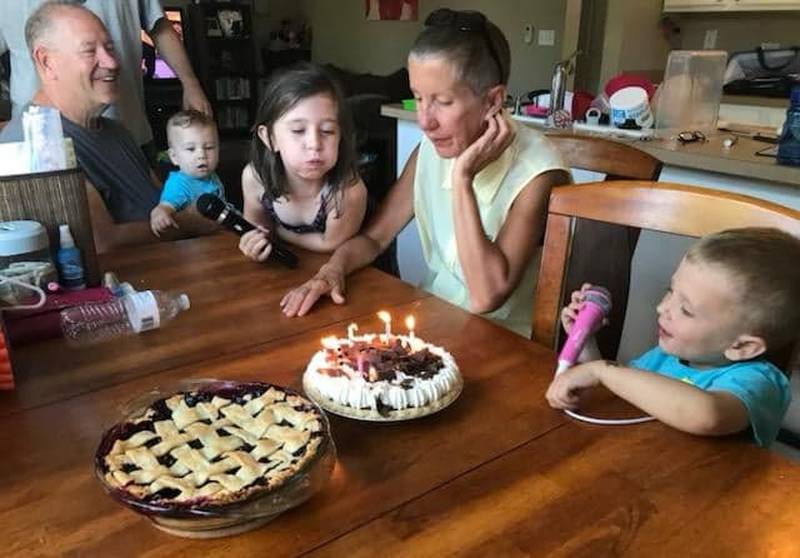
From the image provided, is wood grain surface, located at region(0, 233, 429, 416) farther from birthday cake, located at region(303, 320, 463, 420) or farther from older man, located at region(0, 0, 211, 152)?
older man, located at region(0, 0, 211, 152)

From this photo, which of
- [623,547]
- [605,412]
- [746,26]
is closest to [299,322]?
[605,412]

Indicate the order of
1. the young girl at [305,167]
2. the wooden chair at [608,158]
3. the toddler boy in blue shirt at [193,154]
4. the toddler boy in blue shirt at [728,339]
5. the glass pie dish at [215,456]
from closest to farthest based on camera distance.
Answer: the glass pie dish at [215,456]
the toddler boy in blue shirt at [728,339]
the wooden chair at [608,158]
the young girl at [305,167]
the toddler boy in blue shirt at [193,154]

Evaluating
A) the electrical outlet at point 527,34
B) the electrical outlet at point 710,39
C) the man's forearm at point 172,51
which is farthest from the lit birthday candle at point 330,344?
the electrical outlet at point 527,34

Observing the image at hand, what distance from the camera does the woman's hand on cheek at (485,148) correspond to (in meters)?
1.35

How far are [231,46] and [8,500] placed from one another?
7.26m

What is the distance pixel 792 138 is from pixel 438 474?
6.01 feet

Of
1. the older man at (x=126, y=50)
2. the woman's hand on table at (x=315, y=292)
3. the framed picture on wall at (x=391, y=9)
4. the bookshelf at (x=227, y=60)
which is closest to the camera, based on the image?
the woman's hand on table at (x=315, y=292)

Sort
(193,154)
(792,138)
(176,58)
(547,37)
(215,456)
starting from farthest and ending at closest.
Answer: (547,37) → (176,58) → (193,154) → (792,138) → (215,456)

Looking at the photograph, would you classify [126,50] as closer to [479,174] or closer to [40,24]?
[40,24]

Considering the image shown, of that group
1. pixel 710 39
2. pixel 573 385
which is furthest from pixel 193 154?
pixel 710 39

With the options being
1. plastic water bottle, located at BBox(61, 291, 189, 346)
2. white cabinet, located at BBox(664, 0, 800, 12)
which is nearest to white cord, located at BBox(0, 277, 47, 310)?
plastic water bottle, located at BBox(61, 291, 189, 346)

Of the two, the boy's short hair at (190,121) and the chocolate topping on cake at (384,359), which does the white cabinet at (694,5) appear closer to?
the boy's short hair at (190,121)

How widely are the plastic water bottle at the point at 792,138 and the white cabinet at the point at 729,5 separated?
2719 mm

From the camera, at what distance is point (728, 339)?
992mm
